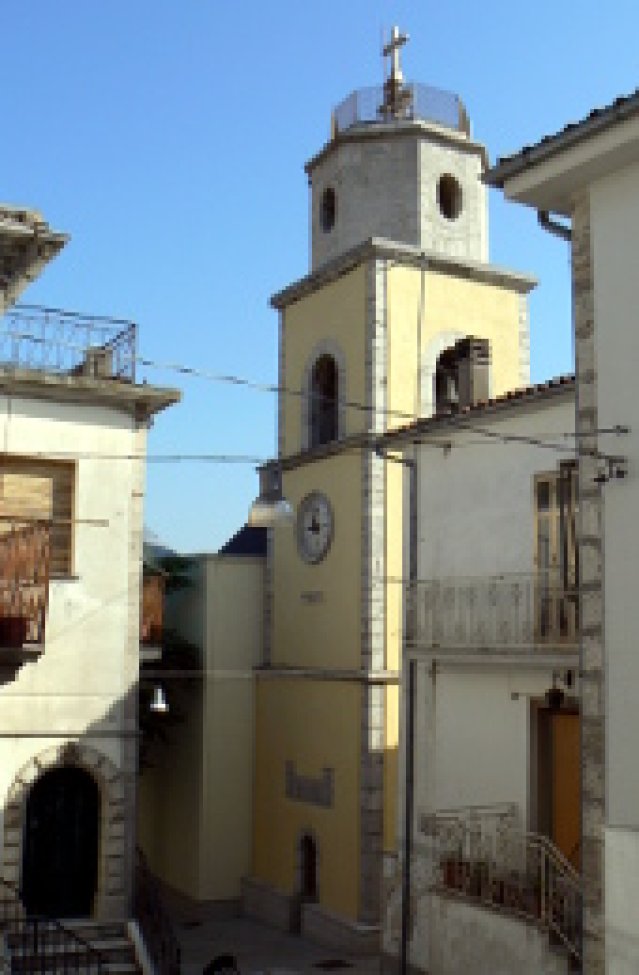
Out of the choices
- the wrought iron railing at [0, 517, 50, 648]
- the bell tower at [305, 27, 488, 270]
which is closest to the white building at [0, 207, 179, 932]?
the wrought iron railing at [0, 517, 50, 648]

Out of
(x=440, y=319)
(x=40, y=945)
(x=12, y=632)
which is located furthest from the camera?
(x=440, y=319)

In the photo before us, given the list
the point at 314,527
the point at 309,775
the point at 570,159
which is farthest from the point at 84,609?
the point at 570,159

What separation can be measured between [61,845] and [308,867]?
6428mm

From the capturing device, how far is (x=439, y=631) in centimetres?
1545

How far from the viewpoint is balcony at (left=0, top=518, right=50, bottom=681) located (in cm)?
1548

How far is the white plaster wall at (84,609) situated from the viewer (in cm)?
1652

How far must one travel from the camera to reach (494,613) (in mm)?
14695

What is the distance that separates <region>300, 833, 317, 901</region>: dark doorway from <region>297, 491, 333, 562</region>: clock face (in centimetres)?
529

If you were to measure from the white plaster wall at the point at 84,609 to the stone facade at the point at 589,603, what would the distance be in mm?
8967

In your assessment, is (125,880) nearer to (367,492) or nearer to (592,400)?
(367,492)

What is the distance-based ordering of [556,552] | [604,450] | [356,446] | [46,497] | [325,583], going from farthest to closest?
[325,583]
[356,446]
[46,497]
[556,552]
[604,450]

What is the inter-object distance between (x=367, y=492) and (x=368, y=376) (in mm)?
2211

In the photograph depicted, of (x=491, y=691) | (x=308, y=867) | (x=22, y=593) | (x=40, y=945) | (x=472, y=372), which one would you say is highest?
(x=472, y=372)

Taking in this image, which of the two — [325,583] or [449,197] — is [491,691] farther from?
[449,197]
